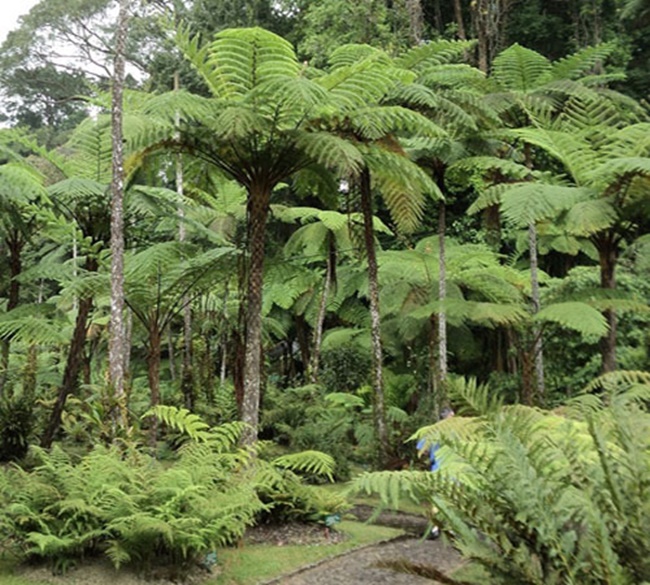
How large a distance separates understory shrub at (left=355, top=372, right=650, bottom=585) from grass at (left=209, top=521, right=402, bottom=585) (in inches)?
89.3

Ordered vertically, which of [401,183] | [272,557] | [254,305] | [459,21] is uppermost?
[459,21]

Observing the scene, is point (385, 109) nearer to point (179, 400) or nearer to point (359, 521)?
point (359, 521)

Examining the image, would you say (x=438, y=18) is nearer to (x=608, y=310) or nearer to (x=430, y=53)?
(x=430, y=53)

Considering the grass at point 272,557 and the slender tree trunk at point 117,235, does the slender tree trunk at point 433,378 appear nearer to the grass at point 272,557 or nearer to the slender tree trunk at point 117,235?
the grass at point 272,557

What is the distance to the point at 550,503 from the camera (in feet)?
7.77

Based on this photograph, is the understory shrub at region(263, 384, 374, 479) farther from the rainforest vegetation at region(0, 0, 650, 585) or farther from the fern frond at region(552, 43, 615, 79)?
the fern frond at region(552, 43, 615, 79)

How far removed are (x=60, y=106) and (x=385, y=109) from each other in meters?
31.0

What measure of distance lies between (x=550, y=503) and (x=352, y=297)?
11.3m

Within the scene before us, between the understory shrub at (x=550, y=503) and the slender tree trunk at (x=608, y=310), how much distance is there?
4628 millimetres

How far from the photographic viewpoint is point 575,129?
25.2 ft

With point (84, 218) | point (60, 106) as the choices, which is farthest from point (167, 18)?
point (60, 106)

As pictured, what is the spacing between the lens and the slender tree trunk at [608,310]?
688 cm

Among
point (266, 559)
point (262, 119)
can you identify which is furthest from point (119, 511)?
point (262, 119)

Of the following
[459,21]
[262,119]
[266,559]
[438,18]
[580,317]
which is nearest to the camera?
[266,559]
